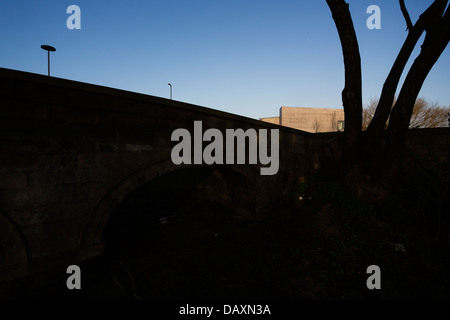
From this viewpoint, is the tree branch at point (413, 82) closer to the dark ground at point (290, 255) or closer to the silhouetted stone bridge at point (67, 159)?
the dark ground at point (290, 255)

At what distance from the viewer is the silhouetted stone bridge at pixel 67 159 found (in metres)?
2.75

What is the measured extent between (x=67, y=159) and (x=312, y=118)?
113 ft

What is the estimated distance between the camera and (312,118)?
32.4m

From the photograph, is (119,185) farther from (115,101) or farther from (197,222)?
(197,222)

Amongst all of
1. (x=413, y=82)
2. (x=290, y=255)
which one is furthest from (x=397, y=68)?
(x=290, y=255)

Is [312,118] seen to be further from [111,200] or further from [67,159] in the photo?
[67,159]

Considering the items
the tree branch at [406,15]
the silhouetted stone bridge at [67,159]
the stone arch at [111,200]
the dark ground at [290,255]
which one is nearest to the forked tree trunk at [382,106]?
the tree branch at [406,15]

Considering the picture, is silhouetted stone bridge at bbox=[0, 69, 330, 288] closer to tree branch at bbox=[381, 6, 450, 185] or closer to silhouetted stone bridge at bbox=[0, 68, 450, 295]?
silhouetted stone bridge at bbox=[0, 68, 450, 295]

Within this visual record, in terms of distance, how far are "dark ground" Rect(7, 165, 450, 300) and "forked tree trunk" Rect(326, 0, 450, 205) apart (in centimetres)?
72

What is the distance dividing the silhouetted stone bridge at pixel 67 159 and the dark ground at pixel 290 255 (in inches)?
23.1

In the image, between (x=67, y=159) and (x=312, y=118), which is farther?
(x=312, y=118)

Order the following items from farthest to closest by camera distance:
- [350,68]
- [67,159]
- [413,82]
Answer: [350,68] < [413,82] < [67,159]
